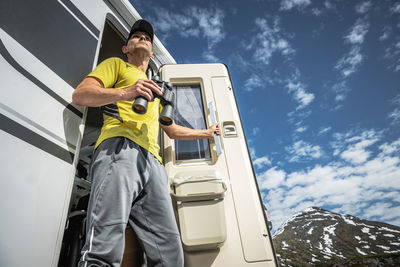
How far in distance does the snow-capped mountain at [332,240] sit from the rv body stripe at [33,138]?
79.3 metres

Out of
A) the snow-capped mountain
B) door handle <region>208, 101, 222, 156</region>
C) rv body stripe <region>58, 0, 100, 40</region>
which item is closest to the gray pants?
door handle <region>208, 101, 222, 156</region>

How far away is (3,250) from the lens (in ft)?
2.89

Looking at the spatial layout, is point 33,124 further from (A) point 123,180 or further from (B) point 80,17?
(B) point 80,17

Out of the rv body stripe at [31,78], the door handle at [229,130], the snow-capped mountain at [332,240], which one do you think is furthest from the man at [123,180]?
the snow-capped mountain at [332,240]

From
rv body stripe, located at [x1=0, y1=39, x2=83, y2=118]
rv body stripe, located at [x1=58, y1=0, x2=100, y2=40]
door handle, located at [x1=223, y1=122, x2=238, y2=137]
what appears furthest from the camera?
door handle, located at [x1=223, y1=122, x2=238, y2=137]

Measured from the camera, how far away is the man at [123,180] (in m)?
0.97

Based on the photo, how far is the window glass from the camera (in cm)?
205

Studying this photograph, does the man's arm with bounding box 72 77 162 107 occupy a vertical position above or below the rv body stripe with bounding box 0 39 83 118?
below

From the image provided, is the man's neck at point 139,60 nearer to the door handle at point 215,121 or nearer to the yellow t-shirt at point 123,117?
the yellow t-shirt at point 123,117

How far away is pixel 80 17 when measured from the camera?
1.60 metres

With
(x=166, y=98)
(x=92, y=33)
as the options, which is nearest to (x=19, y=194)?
(x=166, y=98)

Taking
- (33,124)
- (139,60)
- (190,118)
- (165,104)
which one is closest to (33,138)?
(33,124)

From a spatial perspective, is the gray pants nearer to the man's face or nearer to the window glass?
the window glass

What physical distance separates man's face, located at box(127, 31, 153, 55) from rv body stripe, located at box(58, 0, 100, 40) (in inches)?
10.0
